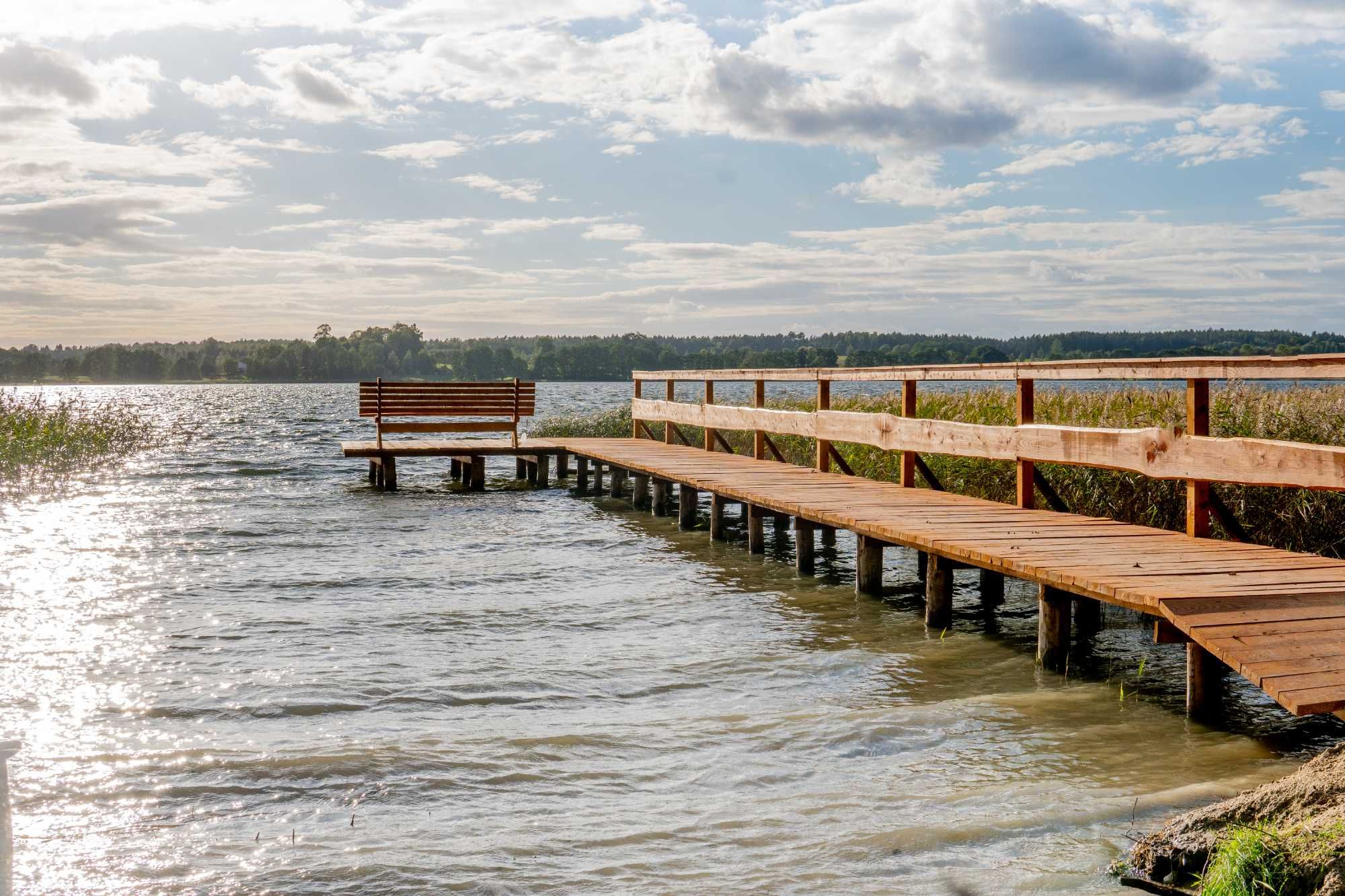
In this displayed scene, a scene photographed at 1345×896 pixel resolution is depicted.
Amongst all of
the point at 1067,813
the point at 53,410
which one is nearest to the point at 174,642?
the point at 1067,813

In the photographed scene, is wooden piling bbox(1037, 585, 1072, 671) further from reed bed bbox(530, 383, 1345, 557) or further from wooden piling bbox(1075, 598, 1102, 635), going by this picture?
reed bed bbox(530, 383, 1345, 557)

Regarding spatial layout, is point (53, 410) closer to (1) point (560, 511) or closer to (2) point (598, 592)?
(1) point (560, 511)

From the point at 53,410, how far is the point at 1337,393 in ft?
80.2

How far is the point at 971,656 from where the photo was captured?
6891 mm

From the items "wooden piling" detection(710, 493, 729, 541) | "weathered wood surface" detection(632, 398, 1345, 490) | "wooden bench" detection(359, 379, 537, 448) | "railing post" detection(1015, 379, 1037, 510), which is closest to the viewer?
"weathered wood surface" detection(632, 398, 1345, 490)

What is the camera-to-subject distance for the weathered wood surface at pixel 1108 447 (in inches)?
A: 235

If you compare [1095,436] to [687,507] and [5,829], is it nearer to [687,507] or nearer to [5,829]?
[687,507]

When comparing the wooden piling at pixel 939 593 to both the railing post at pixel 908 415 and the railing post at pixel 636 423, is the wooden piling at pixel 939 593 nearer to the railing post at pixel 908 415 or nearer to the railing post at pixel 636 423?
the railing post at pixel 908 415

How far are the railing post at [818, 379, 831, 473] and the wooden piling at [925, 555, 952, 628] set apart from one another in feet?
13.3

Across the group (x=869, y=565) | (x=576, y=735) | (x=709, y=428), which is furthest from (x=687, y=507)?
(x=576, y=735)

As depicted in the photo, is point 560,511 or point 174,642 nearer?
point 174,642

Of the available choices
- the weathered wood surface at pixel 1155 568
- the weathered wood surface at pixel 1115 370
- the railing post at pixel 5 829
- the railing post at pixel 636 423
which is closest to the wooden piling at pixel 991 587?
the weathered wood surface at pixel 1155 568

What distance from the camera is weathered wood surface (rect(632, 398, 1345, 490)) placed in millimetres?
5961

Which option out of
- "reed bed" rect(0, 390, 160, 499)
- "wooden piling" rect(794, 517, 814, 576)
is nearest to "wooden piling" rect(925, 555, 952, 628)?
"wooden piling" rect(794, 517, 814, 576)
